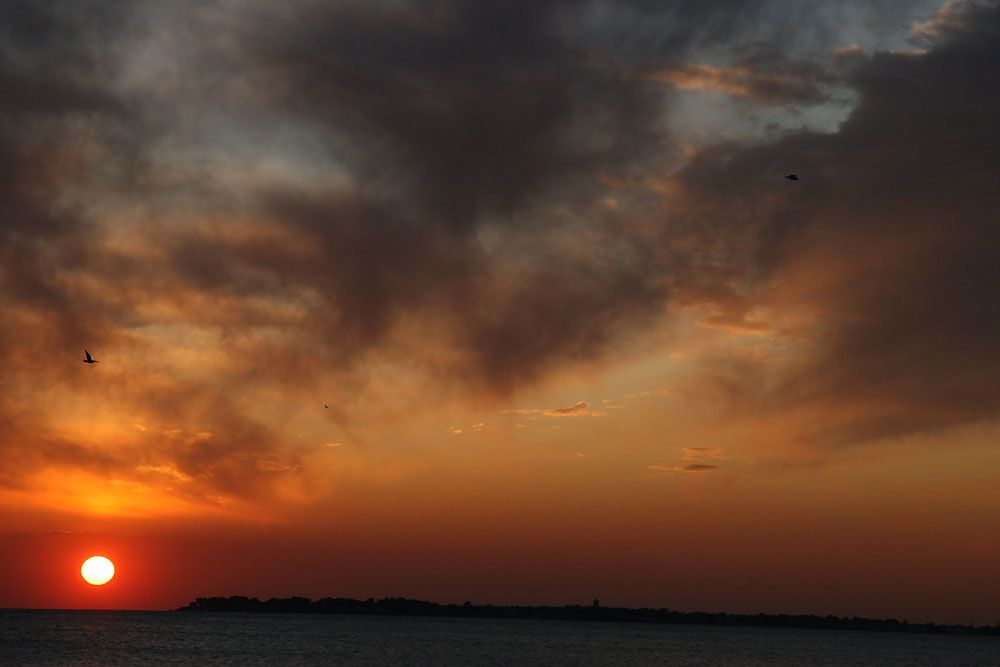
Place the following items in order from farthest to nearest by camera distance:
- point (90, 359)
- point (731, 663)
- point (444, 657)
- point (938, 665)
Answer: point (938, 665), point (731, 663), point (444, 657), point (90, 359)

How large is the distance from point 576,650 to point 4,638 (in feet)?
324

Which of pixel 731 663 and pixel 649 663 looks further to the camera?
pixel 731 663

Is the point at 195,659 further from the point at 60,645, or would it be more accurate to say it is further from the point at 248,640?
the point at 248,640

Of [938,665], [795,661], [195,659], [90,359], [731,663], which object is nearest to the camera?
[90,359]

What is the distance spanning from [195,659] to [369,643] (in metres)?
53.5

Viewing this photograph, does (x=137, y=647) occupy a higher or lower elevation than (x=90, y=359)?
lower

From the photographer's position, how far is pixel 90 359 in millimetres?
74438

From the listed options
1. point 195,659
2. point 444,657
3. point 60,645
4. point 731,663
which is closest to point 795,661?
point 731,663

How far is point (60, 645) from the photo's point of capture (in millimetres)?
154500

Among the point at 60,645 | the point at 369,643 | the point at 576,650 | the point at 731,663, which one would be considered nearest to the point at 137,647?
the point at 60,645

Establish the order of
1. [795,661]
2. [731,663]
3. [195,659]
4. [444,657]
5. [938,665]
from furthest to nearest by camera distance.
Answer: [938,665] → [795,661] → [731,663] → [444,657] → [195,659]

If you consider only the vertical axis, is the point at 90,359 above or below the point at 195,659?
above

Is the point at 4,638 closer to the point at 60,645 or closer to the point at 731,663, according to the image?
the point at 60,645

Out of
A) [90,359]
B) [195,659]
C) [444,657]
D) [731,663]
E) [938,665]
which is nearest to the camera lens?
[90,359]
